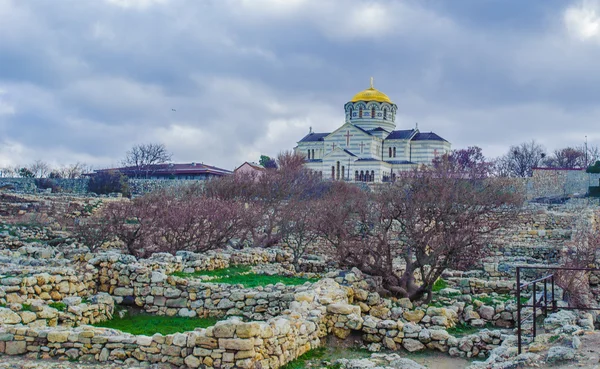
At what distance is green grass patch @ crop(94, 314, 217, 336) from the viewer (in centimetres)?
1067

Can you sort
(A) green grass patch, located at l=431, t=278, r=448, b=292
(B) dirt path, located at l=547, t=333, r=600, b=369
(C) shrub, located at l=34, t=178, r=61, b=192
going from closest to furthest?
(B) dirt path, located at l=547, t=333, r=600, b=369, (A) green grass patch, located at l=431, t=278, r=448, b=292, (C) shrub, located at l=34, t=178, r=61, b=192

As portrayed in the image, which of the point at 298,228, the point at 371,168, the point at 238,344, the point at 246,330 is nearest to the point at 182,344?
the point at 238,344

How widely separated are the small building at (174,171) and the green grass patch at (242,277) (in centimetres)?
4271

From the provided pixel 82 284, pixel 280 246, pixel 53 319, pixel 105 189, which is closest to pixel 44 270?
pixel 82 284

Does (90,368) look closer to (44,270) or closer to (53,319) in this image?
(53,319)

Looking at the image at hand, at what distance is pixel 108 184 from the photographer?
51.2 metres

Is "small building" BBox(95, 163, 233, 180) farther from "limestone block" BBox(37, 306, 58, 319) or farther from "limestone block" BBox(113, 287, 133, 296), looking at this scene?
"limestone block" BBox(37, 306, 58, 319)

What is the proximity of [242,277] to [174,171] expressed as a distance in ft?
157

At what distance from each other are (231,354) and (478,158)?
185 feet

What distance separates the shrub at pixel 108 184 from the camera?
5022 centimetres

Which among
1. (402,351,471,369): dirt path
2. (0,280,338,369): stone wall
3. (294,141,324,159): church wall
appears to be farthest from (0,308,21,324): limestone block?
(294,141,324,159): church wall

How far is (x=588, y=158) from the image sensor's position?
77500 mm

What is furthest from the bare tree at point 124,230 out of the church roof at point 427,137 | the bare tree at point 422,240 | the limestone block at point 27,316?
the church roof at point 427,137

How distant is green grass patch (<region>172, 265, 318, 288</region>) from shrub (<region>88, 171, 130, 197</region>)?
1347 inches
